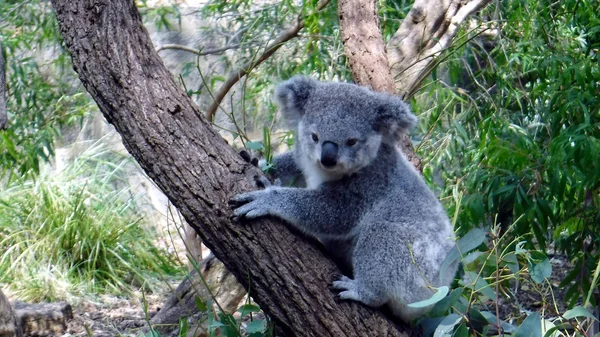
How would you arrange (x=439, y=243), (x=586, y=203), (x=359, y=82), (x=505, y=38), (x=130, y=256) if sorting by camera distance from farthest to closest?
(x=130, y=256), (x=505, y=38), (x=586, y=203), (x=359, y=82), (x=439, y=243)

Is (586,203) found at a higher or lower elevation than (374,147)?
lower

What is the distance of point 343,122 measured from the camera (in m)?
2.72

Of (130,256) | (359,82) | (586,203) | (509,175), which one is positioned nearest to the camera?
(359,82)

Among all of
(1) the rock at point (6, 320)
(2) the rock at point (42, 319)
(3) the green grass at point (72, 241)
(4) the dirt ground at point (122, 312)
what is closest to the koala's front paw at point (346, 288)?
(1) the rock at point (6, 320)

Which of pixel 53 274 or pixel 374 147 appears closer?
pixel 374 147

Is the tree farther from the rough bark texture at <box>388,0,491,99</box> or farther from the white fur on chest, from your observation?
the rough bark texture at <box>388,0,491,99</box>

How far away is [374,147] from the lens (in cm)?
275

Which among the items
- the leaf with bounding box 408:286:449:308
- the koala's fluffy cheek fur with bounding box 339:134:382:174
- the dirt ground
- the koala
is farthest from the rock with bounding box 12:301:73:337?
the leaf with bounding box 408:286:449:308

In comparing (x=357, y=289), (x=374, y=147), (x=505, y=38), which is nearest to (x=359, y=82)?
(x=374, y=147)

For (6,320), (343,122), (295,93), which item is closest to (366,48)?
(295,93)

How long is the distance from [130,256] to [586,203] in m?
3.68

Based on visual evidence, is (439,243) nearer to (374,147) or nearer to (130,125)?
(374,147)

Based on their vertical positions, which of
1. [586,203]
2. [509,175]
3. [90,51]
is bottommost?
[586,203]

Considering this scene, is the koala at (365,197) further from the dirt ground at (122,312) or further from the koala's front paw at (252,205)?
the dirt ground at (122,312)
